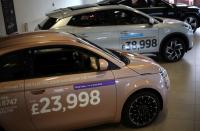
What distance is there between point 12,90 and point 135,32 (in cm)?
408

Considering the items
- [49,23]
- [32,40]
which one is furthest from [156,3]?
[32,40]

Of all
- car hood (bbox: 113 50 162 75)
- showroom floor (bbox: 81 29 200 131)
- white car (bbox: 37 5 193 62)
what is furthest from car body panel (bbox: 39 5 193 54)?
car hood (bbox: 113 50 162 75)

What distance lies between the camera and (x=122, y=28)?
709cm

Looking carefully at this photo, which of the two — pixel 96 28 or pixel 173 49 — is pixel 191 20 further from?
pixel 96 28

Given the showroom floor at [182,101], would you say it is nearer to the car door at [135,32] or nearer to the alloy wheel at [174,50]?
the alloy wheel at [174,50]

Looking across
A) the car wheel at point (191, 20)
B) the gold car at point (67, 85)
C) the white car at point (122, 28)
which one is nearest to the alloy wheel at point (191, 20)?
the car wheel at point (191, 20)

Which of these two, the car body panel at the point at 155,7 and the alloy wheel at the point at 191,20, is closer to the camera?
the car body panel at the point at 155,7

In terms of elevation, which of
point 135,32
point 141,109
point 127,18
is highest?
point 127,18

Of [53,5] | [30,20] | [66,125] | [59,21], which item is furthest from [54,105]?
[53,5]

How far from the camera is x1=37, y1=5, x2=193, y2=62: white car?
22.6 ft

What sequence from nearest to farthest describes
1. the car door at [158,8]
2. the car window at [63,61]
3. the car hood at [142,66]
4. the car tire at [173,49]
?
the car window at [63,61]
the car hood at [142,66]
the car tire at [173,49]
the car door at [158,8]

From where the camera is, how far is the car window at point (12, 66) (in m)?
3.64

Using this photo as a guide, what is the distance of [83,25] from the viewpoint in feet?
22.7

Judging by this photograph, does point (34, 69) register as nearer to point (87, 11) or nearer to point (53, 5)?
point (87, 11)
